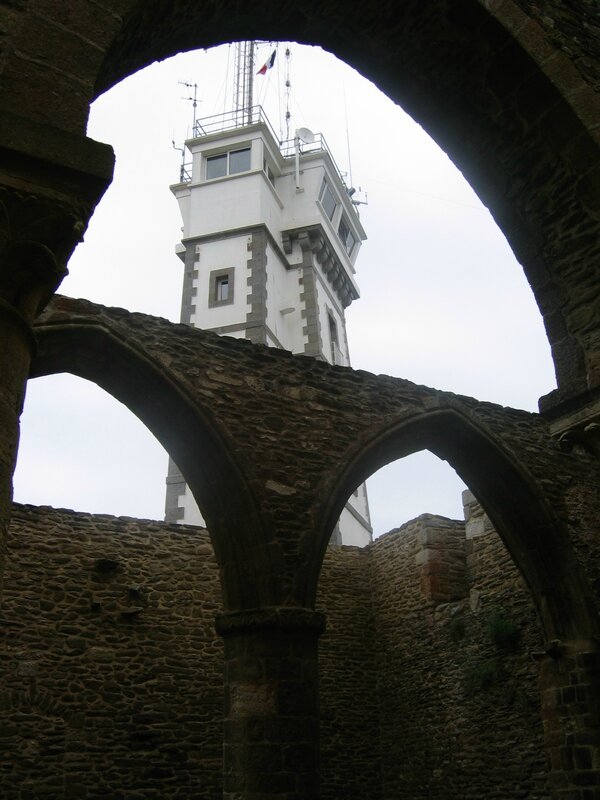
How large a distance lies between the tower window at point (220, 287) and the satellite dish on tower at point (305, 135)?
7.02 meters

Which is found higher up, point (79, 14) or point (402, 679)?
point (79, 14)

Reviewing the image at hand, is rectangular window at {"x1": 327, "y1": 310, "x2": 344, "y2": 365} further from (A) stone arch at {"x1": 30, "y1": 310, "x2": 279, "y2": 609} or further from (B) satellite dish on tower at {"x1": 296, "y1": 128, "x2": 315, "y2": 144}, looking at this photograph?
(A) stone arch at {"x1": 30, "y1": 310, "x2": 279, "y2": 609}

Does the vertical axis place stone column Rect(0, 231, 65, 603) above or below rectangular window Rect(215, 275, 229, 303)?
below

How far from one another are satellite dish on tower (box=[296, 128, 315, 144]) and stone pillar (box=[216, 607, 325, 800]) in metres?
21.6

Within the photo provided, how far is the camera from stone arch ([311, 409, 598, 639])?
24.1ft

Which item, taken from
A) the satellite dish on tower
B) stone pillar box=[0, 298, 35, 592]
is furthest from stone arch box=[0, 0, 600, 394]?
the satellite dish on tower

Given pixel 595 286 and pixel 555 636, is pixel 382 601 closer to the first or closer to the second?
pixel 555 636

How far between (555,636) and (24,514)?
19.8 ft

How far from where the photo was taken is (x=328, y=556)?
1162 cm

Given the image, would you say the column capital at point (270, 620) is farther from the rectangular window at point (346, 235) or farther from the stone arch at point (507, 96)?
the rectangular window at point (346, 235)

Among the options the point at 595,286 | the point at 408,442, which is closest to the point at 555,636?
the point at 408,442

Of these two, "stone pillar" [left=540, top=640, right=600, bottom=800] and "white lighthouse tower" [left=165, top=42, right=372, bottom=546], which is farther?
Answer: "white lighthouse tower" [left=165, top=42, right=372, bottom=546]

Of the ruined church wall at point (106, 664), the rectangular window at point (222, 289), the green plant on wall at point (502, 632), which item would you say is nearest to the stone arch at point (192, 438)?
the ruined church wall at point (106, 664)

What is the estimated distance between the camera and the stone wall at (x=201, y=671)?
8617mm
